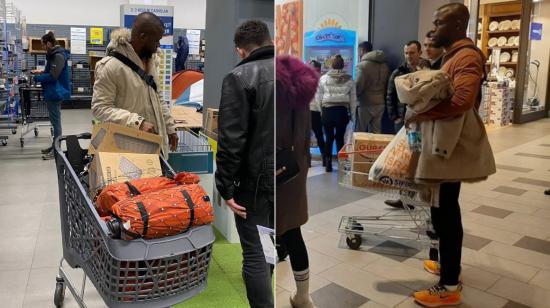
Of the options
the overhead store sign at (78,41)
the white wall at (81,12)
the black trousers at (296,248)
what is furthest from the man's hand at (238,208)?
the overhead store sign at (78,41)

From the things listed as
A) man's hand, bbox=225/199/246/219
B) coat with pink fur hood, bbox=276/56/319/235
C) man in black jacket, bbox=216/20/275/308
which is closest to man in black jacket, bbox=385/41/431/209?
coat with pink fur hood, bbox=276/56/319/235

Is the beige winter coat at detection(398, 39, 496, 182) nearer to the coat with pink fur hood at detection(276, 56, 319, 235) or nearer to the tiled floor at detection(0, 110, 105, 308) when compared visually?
the coat with pink fur hood at detection(276, 56, 319, 235)

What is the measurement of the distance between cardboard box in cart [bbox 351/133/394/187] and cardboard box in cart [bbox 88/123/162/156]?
5.03ft

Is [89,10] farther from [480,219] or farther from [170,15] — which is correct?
[480,219]

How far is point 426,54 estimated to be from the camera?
0.63 m

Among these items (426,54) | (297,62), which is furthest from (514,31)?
(297,62)

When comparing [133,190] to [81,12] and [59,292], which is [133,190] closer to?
[59,292]

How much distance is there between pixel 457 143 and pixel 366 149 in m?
0.12

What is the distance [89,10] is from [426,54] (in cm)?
1377

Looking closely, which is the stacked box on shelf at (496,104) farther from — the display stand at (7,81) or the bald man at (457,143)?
the display stand at (7,81)

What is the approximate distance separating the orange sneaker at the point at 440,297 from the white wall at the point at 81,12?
12728mm

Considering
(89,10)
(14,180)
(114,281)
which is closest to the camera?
(114,281)

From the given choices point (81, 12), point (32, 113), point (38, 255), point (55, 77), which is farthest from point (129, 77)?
point (81, 12)

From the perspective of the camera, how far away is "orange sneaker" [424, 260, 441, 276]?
714 mm
